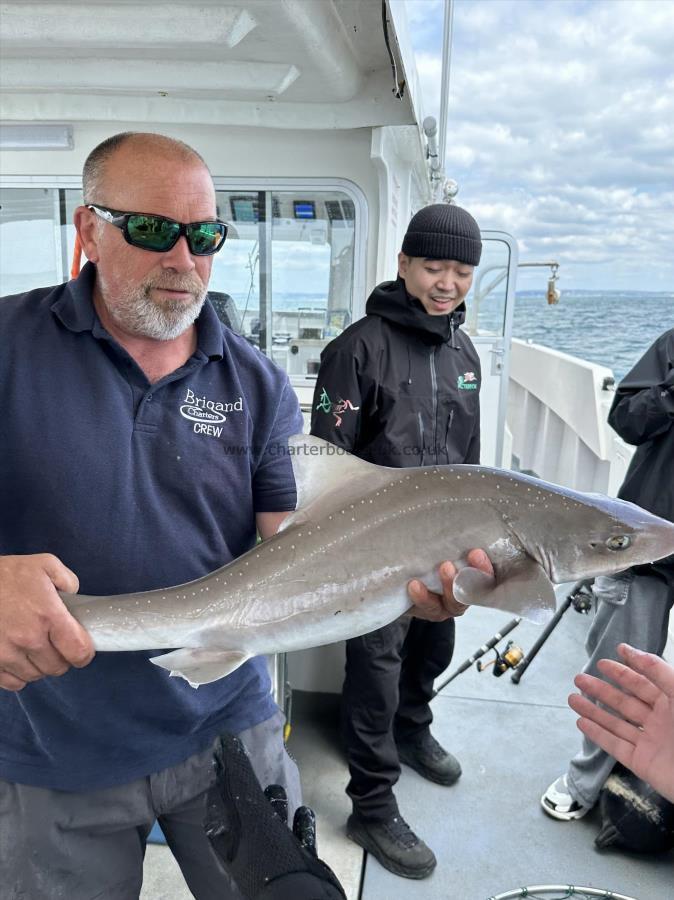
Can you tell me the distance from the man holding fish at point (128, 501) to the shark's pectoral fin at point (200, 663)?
0.23 metres

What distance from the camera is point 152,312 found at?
1.90 meters

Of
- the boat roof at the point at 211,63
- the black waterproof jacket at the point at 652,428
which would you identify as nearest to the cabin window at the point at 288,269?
the boat roof at the point at 211,63

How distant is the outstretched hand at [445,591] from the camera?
162cm

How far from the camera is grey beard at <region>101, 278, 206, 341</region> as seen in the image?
1.90m

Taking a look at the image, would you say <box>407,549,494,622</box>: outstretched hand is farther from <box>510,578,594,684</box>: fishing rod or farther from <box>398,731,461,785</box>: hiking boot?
<box>510,578,594,684</box>: fishing rod

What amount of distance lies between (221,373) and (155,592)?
721 millimetres

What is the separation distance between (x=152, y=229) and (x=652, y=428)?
8.42 feet

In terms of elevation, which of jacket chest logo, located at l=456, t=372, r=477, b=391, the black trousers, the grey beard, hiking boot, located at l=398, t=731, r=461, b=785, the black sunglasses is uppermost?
the black sunglasses

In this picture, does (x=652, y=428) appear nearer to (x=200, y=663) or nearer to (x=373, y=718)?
(x=373, y=718)

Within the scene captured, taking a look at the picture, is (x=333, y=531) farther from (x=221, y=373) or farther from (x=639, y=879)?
(x=639, y=879)

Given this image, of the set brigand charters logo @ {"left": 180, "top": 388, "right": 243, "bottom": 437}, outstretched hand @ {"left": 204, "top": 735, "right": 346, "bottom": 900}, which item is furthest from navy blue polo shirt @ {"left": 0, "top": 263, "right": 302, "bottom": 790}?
outstretched hand @ {"left": 204, "top": 735, "right": 346, "bottom": 900}

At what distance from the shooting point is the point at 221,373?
202 centimetres

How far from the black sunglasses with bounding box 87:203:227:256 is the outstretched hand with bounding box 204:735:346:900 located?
4.49 ft

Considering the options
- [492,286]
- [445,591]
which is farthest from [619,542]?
[492,286]
